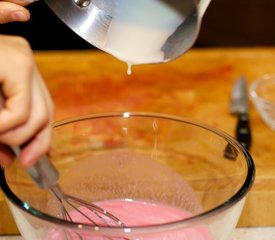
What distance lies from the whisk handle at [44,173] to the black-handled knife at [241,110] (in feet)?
1.22

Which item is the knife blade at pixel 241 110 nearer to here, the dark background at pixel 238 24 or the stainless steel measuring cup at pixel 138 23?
the stainless steel measuring cup at pixel 138 23

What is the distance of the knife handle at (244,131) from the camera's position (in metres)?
0.79

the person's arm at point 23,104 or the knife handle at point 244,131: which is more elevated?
the person's arm at point 23,104

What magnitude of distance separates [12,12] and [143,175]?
227 mm

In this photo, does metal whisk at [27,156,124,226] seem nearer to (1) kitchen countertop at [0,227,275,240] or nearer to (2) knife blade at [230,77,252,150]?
(1) kitchen countertop at [0,227,275,240]

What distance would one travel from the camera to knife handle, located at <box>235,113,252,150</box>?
0.79 meters

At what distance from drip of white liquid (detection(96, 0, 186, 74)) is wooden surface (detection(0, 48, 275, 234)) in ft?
0.79

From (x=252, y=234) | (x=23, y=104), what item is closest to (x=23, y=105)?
(x=23, y=104)

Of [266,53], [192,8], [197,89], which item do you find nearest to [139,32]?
[192,8]

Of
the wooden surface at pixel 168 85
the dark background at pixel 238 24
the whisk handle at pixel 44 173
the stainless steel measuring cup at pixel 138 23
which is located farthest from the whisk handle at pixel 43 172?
the dark background at pixel 238 24

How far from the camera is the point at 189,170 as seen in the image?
71cm

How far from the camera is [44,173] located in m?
0.46

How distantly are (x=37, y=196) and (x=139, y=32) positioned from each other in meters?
0.19

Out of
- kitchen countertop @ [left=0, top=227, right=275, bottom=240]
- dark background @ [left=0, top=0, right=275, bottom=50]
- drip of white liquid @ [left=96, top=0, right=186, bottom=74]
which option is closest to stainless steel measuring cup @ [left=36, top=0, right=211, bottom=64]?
drip of white liquid @ [left=96, top=0, right=186, bottom=74]
